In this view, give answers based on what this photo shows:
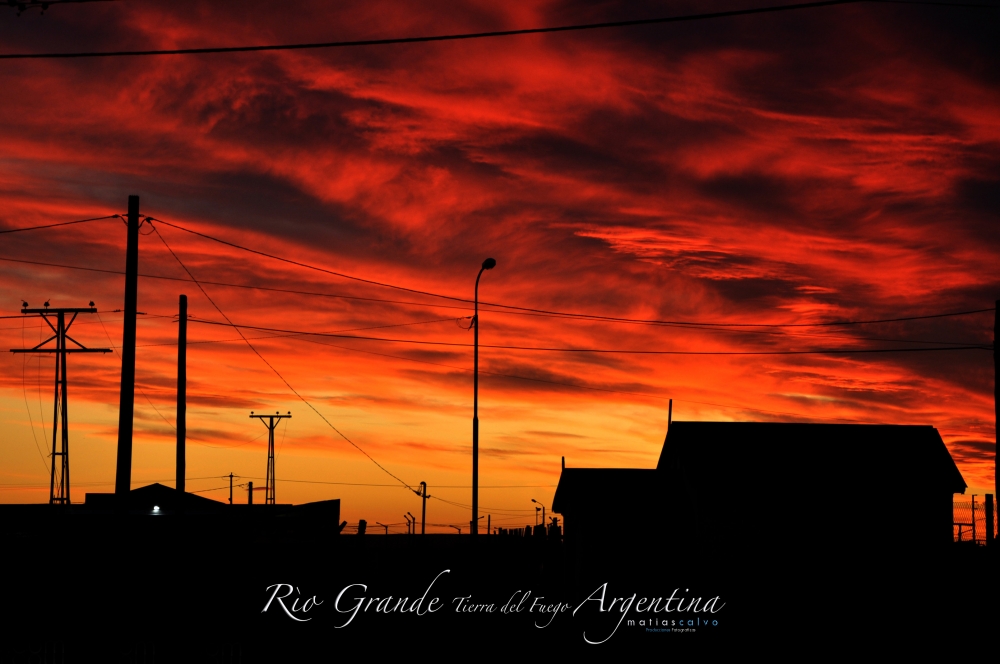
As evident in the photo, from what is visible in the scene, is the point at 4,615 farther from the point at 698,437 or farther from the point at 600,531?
the point at 698,437

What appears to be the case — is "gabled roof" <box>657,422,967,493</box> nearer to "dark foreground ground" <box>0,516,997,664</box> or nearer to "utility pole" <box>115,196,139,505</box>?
"dark foreground ground" <box>0,516,997,664</box>

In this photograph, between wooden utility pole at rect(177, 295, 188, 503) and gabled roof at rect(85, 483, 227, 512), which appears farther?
gabled roof at rect(85, 483, 227, 512)

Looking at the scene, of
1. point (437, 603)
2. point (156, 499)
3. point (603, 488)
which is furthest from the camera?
point (156, 499)

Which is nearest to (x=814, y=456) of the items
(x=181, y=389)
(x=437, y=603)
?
(x=437, y=603)

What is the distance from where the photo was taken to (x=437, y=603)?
120 feet

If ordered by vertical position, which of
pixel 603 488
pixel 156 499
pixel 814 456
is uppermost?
pixel 814 456

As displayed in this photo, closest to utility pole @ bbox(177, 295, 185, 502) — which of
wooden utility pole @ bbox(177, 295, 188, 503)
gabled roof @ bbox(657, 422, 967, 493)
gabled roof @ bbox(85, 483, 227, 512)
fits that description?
wooden utility pole @ bbox(177, 295, 188, 503)

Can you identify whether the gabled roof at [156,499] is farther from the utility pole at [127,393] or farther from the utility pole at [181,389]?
the utility pole at [127,393]

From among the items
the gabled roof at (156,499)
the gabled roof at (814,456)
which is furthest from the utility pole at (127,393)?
the gabled roof at (156,499)

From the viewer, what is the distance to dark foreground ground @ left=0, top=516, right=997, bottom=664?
104 ft

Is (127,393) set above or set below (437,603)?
above

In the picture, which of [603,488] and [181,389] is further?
[603,488]

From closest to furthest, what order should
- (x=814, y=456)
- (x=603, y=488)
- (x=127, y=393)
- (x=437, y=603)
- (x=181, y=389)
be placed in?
(x=127, y=393) < (x=437, y=603) < (x=181, y=389) < (x=603, y=488) < (x=814, y=456)

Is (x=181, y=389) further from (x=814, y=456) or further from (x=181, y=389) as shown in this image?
(x=814, y=456)
